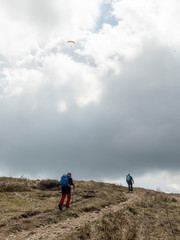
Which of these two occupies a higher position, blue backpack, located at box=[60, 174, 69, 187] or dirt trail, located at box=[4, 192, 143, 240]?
blue backpack, located at box=[60, 174, 69, 187]

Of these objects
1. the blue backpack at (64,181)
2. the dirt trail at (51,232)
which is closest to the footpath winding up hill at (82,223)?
the dirt trail at (51,232)

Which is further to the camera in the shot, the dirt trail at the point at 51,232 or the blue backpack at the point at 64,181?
the blue backpack at the point at 64,181

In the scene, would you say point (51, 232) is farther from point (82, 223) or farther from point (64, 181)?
point (64, 181)

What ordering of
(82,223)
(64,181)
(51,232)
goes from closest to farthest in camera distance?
(51,232)
(82,223)
(64,181)

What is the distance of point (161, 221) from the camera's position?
1315cm

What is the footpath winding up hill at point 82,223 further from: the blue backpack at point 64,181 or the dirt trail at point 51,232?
the blue backpack at point 64,181

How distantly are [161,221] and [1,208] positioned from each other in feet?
29.6

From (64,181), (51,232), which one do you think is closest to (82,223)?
(51,232)

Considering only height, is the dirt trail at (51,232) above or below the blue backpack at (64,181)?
below

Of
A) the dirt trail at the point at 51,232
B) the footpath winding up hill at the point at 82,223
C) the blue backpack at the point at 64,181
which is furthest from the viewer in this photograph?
the blue backpack at the point at 64,181

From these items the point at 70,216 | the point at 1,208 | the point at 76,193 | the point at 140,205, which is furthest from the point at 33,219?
the point at 76,193

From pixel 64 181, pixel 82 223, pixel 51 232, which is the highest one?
pixel 64 181

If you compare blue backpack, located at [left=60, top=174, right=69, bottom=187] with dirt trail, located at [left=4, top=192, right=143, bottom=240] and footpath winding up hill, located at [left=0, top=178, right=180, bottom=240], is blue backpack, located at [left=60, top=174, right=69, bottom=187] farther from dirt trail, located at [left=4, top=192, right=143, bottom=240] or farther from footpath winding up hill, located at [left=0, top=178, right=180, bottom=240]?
dirt trail, located at [left=4, top=192, right=143, bottom=240]

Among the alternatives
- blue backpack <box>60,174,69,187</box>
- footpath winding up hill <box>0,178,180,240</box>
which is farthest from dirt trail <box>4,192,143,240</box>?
blue backpack <box>60,174,69,187</box>
